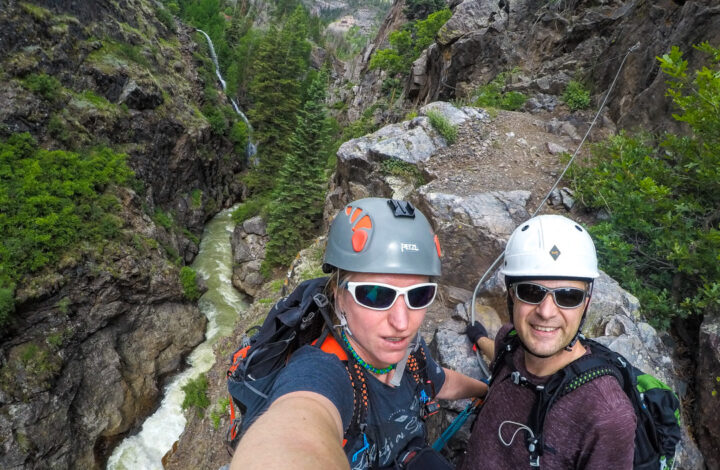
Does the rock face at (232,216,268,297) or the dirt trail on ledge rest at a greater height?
the dirt trail on ledge

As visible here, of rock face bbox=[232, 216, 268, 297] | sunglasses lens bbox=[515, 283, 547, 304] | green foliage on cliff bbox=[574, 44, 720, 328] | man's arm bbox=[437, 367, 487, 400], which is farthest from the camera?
rock face bbox=[232, 216, 268, 297]

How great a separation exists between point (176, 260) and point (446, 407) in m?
17.0

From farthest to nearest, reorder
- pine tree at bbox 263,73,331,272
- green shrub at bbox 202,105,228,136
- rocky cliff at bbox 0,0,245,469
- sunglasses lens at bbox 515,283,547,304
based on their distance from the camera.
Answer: green shrub at bbox 202,105,228,136, pine tree at bbox 263,73,331,272, rocky cliff at bbox 0,0,245,469, sunglasses lens at bbox 515,283,547,304

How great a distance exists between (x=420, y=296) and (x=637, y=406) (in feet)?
4.76

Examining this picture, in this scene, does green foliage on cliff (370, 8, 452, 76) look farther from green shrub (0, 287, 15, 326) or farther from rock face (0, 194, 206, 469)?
green shrub (0, 287, 15, 326)

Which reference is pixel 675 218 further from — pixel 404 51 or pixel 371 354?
pixel 404 51

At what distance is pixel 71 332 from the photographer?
11.1 m

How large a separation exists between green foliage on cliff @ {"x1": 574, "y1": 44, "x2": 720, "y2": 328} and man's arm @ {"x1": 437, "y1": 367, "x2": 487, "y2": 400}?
2.87m

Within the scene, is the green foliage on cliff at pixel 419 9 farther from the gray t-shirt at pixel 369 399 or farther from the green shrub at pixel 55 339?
the gray t-shirt at pixel 369 399

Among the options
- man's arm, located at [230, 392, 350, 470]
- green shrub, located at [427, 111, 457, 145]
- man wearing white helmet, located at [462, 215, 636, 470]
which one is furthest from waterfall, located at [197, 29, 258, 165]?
man's arm, located at [230, 392, 350, 470]

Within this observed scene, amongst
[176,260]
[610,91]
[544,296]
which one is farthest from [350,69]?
[544,296]

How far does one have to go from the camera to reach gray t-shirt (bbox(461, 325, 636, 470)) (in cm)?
170

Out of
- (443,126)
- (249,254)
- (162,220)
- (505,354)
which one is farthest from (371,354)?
(162,220)

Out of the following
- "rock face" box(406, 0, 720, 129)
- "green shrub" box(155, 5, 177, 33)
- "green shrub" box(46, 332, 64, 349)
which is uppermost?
"green shrub" box(155, 5, 177, 33)
